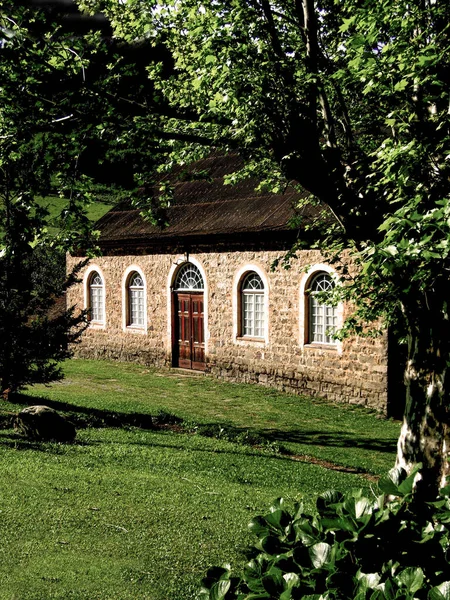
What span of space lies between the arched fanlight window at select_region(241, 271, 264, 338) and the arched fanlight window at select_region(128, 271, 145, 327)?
4.70m

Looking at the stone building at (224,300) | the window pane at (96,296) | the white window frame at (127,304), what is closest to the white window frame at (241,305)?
the stone building at (224,300)

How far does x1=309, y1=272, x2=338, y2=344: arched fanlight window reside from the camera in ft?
54.0

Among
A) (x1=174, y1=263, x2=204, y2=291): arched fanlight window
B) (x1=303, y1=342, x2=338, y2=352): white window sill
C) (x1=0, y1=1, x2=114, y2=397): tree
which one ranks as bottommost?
(x1=303, y1=342, x2=338, y2=352): white window sill

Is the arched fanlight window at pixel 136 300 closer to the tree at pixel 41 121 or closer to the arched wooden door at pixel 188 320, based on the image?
the arched wooden door at pixel 188 320

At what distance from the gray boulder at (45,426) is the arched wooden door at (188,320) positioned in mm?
9390

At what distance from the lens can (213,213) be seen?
1995 cm

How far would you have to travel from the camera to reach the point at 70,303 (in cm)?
2544

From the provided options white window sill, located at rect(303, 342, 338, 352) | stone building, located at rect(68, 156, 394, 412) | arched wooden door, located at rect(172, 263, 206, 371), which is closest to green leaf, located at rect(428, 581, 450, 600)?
stone building, located at rect(68, 156, 394, 412)

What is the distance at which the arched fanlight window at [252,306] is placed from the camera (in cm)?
1830

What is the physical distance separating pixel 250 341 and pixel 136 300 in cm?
558

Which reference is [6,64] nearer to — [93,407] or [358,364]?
[93,407]

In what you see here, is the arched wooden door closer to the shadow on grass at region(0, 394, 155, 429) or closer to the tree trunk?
the shadow on grass at region(0, 394, 155, 429)

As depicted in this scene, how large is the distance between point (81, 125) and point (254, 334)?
473 inches

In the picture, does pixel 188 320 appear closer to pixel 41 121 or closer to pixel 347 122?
pixel 347 122
